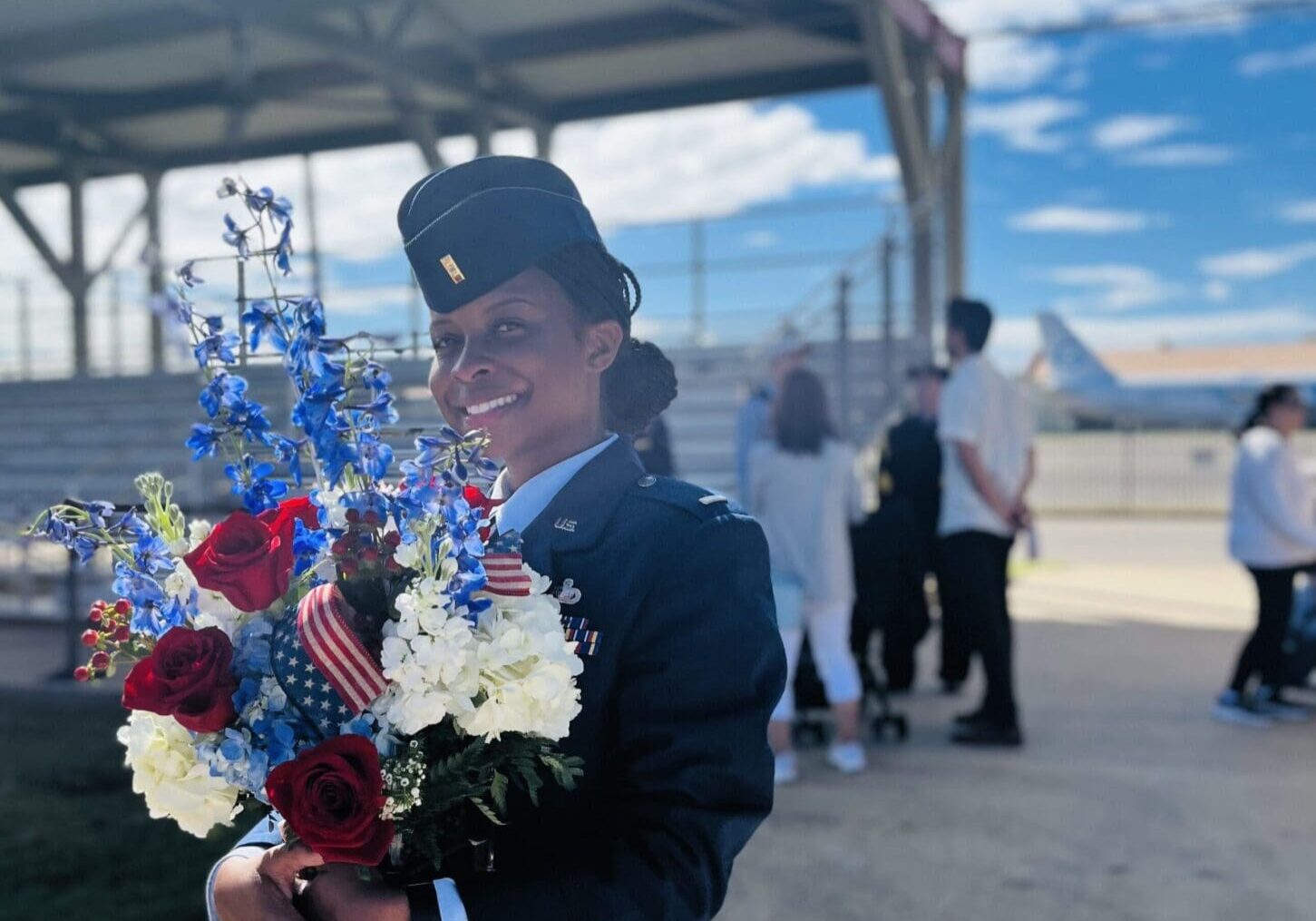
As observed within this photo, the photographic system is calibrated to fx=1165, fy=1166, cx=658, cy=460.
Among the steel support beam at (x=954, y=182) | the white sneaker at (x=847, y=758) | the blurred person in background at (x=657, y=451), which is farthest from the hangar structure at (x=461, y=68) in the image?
the blurred person in background at (x=657, y=451)

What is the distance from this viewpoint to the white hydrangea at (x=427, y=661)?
1.02 meters

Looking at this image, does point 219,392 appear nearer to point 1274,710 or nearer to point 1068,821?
point 1068,821

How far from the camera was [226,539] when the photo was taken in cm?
112

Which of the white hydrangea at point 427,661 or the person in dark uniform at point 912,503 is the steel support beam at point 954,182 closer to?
the person in dark uniform at point 912,503

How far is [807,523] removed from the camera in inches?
195

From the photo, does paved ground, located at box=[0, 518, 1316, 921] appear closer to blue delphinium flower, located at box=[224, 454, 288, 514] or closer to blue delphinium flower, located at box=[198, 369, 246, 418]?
blue delphinium flower, located at box=[224, 454, 288, 514]

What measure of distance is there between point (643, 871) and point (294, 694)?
397mm

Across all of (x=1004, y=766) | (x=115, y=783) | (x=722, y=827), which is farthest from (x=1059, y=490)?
(x=722, y=827)

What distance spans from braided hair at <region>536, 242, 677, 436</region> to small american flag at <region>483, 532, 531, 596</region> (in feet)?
1.17

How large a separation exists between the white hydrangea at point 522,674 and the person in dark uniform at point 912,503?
5.10 meters

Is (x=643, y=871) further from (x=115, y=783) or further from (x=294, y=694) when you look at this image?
(x=115, y=783)

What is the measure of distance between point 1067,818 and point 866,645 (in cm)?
167

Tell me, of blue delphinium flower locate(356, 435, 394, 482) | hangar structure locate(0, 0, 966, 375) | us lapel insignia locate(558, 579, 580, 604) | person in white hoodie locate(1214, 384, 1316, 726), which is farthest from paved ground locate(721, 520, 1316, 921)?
hangar structure locate(0, 0, 966, 375)

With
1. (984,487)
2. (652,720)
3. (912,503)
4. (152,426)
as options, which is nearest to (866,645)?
(912,503)
